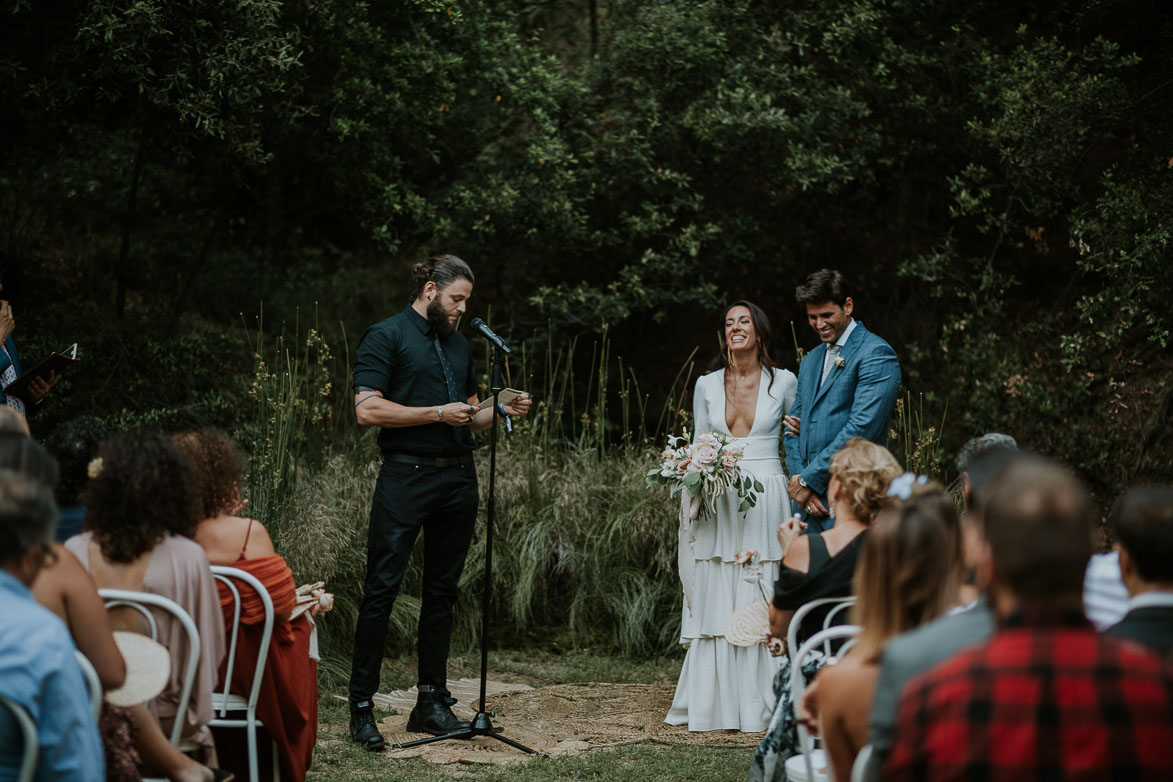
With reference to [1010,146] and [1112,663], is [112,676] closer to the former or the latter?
[1112,663]

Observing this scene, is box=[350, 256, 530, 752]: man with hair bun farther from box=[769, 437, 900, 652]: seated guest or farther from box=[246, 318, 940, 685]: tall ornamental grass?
box=[769, 437, 900, 652]: seated guest

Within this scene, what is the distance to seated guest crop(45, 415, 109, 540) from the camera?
10.4ft

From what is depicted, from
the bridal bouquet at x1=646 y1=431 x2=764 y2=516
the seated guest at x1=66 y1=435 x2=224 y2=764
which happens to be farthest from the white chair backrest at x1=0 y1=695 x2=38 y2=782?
the bridal bouquet at x1=646 y1=431 x2=764 y2=516

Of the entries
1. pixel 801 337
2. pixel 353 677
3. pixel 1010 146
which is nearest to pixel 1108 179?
pixel 1010 146

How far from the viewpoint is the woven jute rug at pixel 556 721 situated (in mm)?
4621

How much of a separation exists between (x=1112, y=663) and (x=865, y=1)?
7.68m

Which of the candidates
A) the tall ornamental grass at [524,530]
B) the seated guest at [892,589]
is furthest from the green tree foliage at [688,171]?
the seated guest at [892,589]

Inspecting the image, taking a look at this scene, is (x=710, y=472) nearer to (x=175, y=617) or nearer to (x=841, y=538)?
(x=841, y=538)

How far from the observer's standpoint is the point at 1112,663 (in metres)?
1.56

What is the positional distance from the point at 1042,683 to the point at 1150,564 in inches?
25.3

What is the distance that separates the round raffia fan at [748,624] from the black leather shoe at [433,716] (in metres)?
1.13

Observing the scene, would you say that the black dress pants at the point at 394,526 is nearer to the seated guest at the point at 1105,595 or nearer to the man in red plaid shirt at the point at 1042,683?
the seated guest at the point at 1105,595

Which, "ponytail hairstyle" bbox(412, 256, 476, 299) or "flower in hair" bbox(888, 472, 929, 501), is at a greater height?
"ponytail hairstyle" bbox(412, 256, 476, 299)

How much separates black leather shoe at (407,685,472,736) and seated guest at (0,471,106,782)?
9.11 ft
